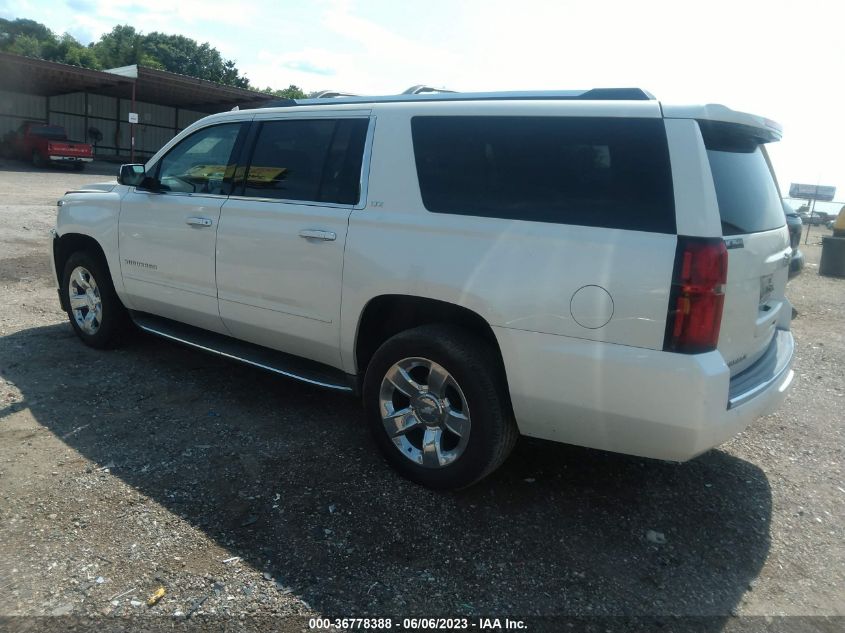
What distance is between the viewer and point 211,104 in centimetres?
3591

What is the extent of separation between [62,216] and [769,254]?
527 cm

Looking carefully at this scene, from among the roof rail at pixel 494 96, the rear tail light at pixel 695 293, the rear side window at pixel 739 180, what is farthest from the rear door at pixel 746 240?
the roof rail at pixel 494 96

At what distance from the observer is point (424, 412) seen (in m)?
3.65

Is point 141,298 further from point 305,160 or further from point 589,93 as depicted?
point 589,93

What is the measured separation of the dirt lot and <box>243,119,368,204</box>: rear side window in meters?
1.47

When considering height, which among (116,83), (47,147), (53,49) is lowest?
(47,147)

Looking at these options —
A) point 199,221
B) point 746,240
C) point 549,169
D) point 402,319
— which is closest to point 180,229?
point 199,221

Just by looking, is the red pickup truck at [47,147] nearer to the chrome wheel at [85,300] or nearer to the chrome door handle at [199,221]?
the chrome wheel at [85,300]

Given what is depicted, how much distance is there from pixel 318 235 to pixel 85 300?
9.33ft

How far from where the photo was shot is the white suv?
296cm

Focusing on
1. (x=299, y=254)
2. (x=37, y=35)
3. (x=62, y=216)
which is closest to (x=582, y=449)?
(x=299, y=254)

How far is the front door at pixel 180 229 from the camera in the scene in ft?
15.4

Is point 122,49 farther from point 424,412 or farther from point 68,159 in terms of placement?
point 424,412

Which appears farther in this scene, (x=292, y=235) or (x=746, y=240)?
(x=292, y=235)
